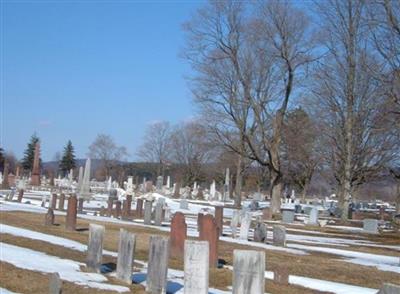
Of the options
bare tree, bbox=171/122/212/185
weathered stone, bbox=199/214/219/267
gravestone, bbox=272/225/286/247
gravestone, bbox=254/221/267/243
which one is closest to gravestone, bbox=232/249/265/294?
weathered stone, bbox=199/214/219/267

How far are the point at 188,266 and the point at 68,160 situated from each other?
117589 millimetres

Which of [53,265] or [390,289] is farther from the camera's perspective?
[53,265]

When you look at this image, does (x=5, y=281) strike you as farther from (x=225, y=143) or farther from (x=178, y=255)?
(x=225, y=143)

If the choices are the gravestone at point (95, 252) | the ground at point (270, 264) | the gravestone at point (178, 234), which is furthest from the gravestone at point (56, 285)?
the gravestone at point (178, 234)

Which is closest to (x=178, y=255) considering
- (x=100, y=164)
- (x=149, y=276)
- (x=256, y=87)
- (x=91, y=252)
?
(x=91, y=252)

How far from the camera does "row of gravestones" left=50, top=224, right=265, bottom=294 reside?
339 inches

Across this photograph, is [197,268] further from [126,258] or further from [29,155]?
[29,155]

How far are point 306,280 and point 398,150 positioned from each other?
34499 mm

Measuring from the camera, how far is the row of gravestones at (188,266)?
8.61 m

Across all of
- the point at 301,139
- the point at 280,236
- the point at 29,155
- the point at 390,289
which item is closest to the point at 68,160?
the point at 29,155

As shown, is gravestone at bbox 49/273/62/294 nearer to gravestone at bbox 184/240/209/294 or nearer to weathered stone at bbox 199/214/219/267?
gravestone at bbox 184/240/209/294

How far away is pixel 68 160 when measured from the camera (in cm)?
12438

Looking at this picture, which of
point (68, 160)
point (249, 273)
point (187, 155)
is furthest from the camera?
point (68, 160)

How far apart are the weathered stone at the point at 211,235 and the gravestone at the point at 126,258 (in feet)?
6.93
